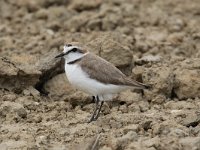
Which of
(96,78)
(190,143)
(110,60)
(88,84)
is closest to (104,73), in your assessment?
(96,78)

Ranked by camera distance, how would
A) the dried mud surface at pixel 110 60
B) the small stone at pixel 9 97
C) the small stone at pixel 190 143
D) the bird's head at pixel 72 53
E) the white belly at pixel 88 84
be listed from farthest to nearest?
the small stone at pixel 9 97
the bird's head at pixel 72 53
the white belly at pixel 88 84
the dried mud surface at pixel 110 60
the small stone at pixel 190 143

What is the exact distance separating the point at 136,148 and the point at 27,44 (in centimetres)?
557

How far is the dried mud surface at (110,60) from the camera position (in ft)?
27.6

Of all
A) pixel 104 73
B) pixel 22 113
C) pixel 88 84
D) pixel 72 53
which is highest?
pixel 72 53

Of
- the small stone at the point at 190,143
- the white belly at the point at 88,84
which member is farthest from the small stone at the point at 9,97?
the small stone at the point at 190,143

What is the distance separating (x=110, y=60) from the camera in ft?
34.8

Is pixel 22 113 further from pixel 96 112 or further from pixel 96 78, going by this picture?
pixel 96 78

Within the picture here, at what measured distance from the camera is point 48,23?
1428 centimetres

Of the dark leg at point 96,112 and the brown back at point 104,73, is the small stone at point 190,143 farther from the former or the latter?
the dark leg at point 96,112

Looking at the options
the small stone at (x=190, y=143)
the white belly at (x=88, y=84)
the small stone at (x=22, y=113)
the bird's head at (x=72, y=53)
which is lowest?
the small stone at (x=22, y=113)

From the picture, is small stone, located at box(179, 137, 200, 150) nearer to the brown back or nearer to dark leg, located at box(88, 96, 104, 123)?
the brown back

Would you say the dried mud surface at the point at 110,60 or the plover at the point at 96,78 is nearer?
the dried mud surface at the point at 110,60

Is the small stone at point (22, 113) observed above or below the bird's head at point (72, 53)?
below

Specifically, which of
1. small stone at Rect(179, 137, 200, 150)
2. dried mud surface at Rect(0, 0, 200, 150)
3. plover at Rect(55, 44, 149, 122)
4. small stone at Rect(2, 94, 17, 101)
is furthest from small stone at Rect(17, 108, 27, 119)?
small stone at Rect(179, 137, 200, 150)
